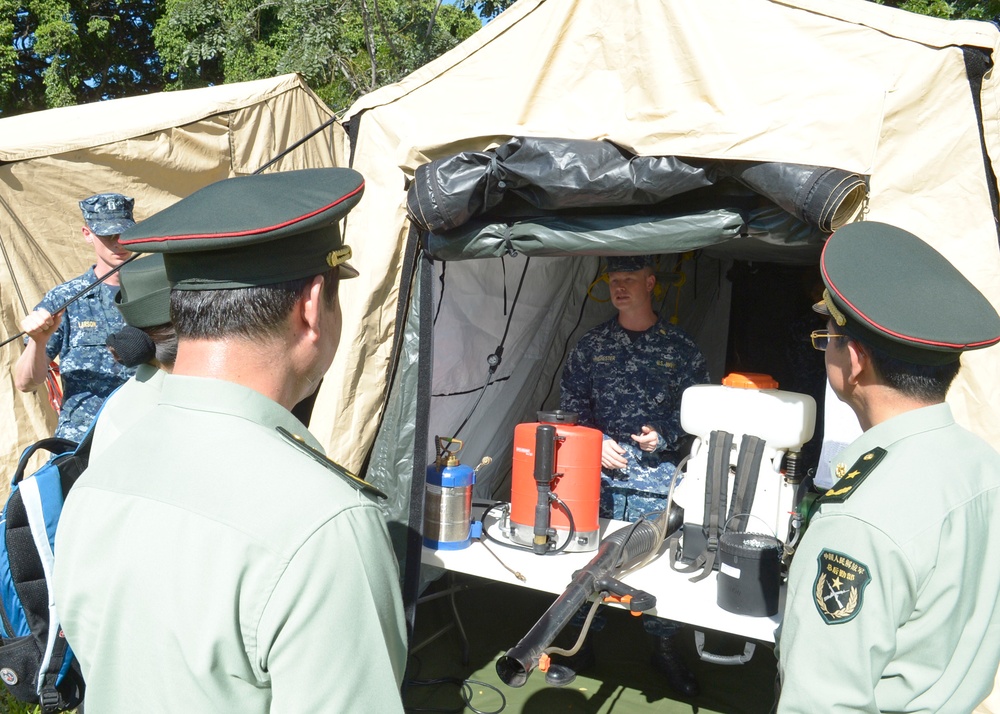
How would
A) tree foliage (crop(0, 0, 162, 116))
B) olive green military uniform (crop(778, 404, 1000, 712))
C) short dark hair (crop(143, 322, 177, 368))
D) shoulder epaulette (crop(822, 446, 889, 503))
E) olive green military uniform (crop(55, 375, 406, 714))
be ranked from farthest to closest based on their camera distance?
tree foliage (crop(0, 0, 162, 116))
short dark hair (crop(143, 322, 177, 368))
shoulder epaulette (crop(822, 446, 889, 503))
olive green military uniform (crop(778, 404, 1000, 712))
olive green military uniform (crop(55, 375, 406, 714))

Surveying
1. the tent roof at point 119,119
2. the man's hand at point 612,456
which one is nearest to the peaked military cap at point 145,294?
the man's hand at point 612,456

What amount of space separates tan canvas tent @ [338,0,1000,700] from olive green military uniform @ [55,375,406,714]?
1744 mm

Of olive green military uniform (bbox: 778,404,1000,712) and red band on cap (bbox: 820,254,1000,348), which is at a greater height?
red band on cap (bbox: 820,254,1000,348)

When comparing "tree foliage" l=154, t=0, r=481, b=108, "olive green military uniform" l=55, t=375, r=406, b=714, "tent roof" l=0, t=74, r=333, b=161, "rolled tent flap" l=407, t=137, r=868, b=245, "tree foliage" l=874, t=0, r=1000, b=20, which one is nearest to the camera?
"olive green military uniform" l=55, t=375, r=406, b=714

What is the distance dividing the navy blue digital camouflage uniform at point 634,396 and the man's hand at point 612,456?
0.40 feet

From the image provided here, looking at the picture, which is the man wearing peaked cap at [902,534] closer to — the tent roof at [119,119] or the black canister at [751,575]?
the black canister at [751,575]

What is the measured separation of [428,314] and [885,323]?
1.76m

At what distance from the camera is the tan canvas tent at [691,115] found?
83.4 inches

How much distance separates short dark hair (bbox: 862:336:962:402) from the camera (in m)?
1.44

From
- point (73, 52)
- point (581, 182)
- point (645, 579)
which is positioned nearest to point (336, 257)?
point (581, 182)

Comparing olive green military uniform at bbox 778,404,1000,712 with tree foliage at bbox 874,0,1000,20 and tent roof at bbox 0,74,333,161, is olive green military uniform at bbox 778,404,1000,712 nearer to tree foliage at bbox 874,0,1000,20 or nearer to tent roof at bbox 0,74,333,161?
tent roof at bbox 0,74,333,161

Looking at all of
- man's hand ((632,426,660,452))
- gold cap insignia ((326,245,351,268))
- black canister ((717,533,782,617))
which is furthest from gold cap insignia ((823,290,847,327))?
man's hand ((632,426,660,452))

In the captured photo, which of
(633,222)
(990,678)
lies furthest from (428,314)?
(990,678)

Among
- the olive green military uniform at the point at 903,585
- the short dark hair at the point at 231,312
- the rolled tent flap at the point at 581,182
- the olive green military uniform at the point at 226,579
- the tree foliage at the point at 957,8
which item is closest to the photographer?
the olive green military uniform at the point at 226,579
